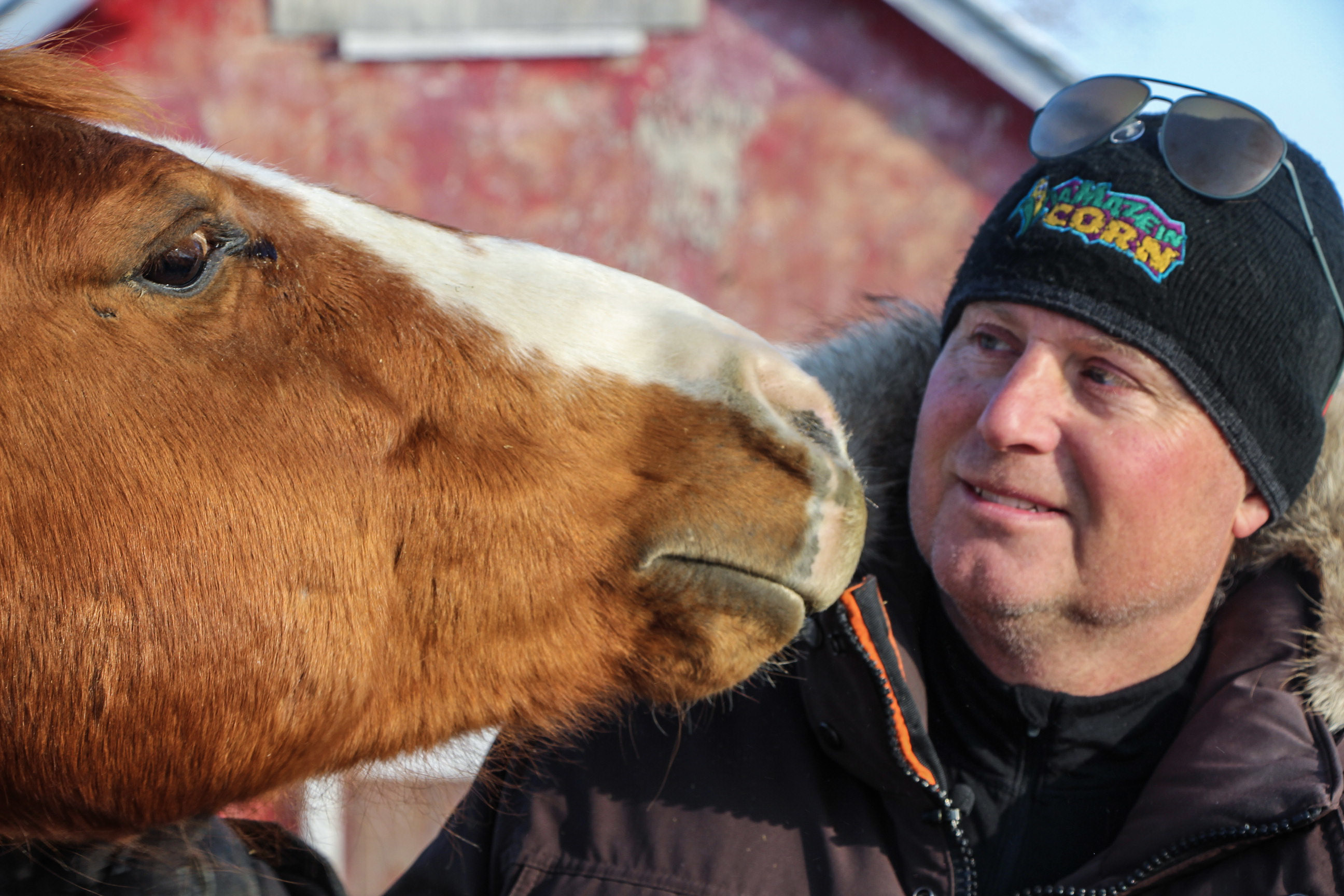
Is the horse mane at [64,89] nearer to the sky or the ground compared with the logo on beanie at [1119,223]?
nearer to the ground

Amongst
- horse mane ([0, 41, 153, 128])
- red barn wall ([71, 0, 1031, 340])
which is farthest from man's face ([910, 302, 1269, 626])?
red barn wall ([71, 0, 1031, 340])

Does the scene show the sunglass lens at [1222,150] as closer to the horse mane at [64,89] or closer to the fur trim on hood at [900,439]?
the fur trim on hood at [900,439]

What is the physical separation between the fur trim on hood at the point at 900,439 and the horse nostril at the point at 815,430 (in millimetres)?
488

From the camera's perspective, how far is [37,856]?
5.80ft

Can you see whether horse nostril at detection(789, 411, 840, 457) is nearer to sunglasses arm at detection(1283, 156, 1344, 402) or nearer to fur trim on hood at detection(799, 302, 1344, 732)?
fur trim on hood at detection(799, 302, 1344, 732)

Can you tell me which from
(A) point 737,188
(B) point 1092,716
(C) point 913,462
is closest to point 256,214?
(C) point 913,462

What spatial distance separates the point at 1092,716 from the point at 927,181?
→ 6979 mm

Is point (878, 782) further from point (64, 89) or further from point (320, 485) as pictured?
point (64, 89)

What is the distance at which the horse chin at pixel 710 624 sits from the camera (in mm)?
1575

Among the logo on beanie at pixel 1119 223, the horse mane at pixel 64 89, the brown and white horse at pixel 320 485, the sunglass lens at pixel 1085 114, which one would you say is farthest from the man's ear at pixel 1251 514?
the horse mane at pixel 64 89

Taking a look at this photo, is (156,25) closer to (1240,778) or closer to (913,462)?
(913,462)

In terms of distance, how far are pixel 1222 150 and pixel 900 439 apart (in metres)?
0.82

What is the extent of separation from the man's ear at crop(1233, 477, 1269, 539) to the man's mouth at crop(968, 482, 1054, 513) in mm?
375

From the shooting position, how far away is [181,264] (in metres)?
1.47
